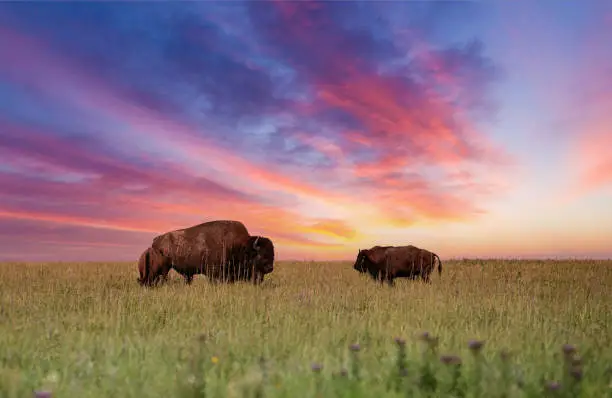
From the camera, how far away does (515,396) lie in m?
3.74

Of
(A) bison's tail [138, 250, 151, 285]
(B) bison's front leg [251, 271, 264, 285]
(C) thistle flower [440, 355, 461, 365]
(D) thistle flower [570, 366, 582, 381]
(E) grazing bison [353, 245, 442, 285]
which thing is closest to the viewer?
(D) thistle flower [570, 366, 582, 381]

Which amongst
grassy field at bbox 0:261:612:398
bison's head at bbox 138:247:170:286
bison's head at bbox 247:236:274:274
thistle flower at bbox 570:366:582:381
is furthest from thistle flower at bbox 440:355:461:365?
bison's head at bbox 138:247:170:286

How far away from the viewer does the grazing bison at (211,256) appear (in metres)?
15.0

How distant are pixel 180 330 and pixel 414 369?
3814mm

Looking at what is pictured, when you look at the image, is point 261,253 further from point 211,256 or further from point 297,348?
point 297,348

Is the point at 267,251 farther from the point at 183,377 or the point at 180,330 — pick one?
the point at 183,377

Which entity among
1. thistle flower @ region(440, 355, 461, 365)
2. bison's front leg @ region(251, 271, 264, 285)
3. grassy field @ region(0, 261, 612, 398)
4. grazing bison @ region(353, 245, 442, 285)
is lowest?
grassy field @ region(0, 261, 612, 398)

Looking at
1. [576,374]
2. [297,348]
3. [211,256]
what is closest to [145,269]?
[211,256]

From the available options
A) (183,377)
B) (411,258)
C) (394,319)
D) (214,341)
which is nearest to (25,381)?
(183,377)

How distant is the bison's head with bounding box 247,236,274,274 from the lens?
49.5 feet

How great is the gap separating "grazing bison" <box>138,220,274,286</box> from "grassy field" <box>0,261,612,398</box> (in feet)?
12.1

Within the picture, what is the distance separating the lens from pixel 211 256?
1500 centimetres

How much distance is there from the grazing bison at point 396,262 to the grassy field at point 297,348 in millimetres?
6241

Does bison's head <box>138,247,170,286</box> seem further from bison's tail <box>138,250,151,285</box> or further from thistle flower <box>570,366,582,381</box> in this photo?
thistle flower <box>570,366,582,381</box>
